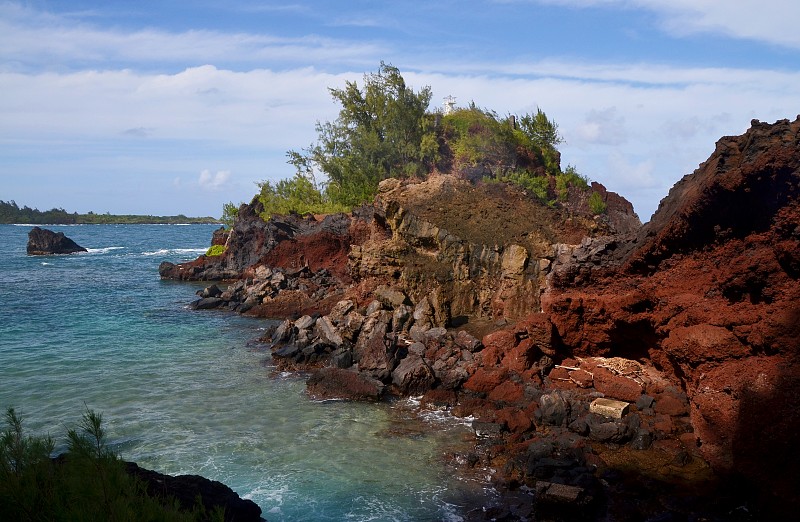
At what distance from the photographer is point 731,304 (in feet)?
41.7

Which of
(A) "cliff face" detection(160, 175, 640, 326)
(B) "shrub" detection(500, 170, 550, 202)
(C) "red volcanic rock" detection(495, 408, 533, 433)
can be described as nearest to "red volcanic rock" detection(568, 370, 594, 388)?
(C) "red volcanic rock" detection(495, 408, 533, 433)

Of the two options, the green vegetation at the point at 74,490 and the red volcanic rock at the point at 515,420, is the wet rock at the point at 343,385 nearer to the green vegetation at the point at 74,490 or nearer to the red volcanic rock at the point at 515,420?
the red volcanic rock at the point at 515,420

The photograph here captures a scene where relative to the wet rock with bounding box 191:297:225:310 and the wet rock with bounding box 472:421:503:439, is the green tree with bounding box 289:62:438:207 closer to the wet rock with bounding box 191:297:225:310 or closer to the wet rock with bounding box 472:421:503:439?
the wet rock with bounding box 191:297:225:310

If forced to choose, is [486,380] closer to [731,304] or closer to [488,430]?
[488,430]

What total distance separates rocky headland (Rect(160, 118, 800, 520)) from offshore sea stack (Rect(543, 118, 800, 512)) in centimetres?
4

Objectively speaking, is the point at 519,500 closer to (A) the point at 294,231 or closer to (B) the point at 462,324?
(B) the point at 462,324

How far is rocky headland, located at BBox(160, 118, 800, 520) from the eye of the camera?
10.9 meters

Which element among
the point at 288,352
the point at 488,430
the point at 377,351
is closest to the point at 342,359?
the point at 377,351

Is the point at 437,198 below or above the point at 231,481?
above

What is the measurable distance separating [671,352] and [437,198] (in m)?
13.8

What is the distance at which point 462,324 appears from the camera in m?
22.0

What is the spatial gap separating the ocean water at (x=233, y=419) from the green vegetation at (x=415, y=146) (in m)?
22.5

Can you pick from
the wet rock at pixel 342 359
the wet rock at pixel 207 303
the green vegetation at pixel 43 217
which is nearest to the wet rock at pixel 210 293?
the wet rock at pixel 207 303

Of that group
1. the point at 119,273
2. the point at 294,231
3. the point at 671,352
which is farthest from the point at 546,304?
the point at 119,273
